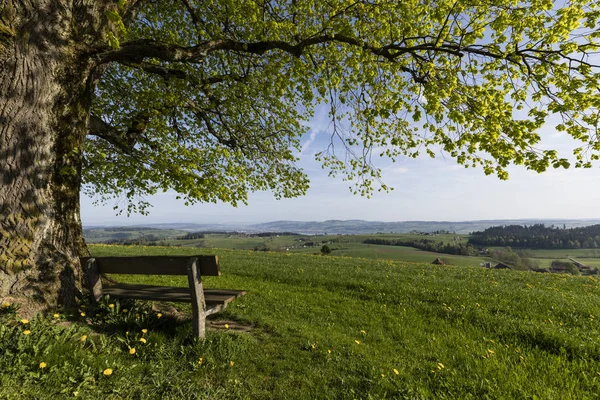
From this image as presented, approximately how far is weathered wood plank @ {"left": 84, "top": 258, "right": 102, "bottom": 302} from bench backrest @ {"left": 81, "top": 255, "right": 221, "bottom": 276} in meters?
0.09

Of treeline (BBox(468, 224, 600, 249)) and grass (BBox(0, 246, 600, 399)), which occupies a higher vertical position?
grass (BBox(0, 246, 600, 399))

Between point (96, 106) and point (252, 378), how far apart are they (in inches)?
415

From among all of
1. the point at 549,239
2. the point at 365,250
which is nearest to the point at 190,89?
the point at 365,250

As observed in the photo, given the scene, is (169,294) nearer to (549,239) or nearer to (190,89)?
(190,89)

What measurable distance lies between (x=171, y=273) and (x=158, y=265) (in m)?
0.25

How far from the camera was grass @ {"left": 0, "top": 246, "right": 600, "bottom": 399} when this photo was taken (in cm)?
330

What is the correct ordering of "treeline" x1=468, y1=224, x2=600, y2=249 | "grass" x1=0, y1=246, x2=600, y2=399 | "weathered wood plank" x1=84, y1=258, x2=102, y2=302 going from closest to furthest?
"grass" x1=0, y1=246, x2=600, y2=399 → "weathered wood plank" x1=84, y1=258, x2=102, y2=302 → "treeline" x1=468, y1=224, x2=600, y2=249

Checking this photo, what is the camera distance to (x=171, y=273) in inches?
176

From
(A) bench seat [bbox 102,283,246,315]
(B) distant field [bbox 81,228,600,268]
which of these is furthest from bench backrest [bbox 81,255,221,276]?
(B) distant field [bbox 81,228,600,268]

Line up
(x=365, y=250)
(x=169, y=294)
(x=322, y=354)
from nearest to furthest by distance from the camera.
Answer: (x=322, y=354) < (x=169, y=294) < (x=365, y=250)

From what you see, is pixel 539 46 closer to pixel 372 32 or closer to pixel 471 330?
pixel 372 32

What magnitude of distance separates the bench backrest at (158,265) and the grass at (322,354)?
67 cm

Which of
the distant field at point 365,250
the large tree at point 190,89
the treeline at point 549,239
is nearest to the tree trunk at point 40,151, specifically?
the large tree at point 190,89

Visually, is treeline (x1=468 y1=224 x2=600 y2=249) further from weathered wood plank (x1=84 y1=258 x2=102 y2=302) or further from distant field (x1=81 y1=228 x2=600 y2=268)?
weathered wood plank (x1=84 y1=258 x2=102 y2=302)
